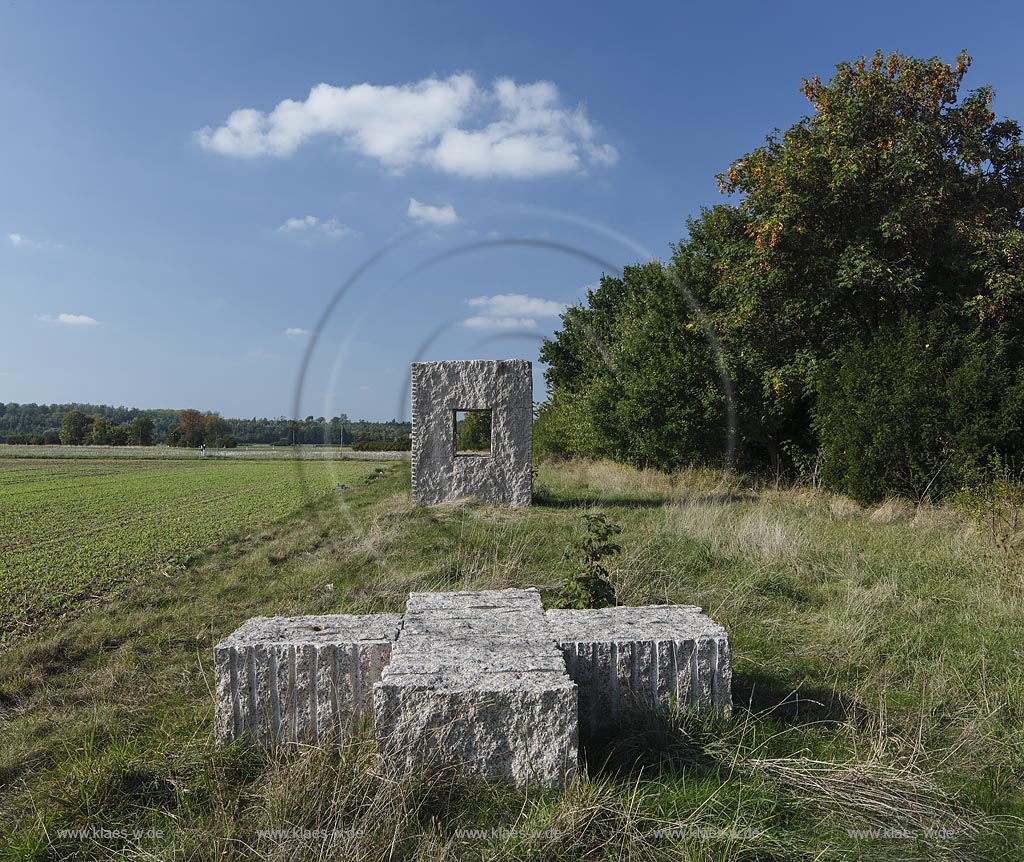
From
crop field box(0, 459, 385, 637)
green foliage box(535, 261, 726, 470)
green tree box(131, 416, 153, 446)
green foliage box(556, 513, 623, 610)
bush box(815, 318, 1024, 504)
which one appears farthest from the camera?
green tree box(131, 416, 153, 446)

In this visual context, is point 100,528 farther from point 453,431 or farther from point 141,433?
point 141,433

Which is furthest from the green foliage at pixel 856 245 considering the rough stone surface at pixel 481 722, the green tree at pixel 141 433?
the green tree at pixel 141 433

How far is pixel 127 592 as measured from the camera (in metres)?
7.65

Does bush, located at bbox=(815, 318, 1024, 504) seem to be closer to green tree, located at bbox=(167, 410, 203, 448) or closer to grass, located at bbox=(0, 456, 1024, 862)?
grass, located at bbox=(0, 456, 1024, 862)

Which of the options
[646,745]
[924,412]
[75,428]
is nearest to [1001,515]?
[924,412]

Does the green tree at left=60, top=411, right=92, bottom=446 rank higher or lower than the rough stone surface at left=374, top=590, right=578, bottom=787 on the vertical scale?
higher

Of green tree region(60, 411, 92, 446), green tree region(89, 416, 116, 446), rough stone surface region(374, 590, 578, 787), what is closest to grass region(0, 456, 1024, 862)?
rough stone surface region(374, 590, 578, 787)

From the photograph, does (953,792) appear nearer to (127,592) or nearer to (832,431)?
(127,592)

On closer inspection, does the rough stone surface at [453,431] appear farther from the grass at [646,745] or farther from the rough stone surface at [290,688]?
the rough stone surface at [290,688]

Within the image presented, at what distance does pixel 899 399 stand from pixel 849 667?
9.27 meters

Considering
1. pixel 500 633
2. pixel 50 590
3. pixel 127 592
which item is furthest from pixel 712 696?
pixel 50 590

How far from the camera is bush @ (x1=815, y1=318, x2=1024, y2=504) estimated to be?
11.6 metres

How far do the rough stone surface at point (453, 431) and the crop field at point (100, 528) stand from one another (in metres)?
3.64

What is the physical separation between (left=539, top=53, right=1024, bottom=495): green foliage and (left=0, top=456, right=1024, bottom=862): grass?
26.1 ft
